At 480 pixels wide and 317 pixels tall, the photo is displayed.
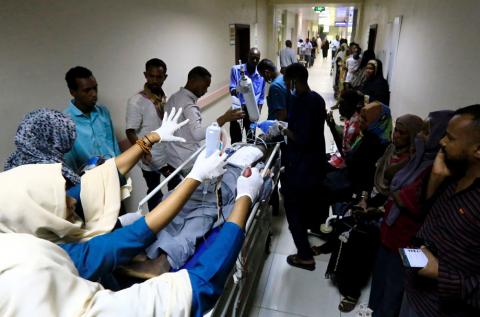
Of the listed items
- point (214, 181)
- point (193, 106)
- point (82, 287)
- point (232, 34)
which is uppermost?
point (232, 34)

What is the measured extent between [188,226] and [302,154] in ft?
3.44

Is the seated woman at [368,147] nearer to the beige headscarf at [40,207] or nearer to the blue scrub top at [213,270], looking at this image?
the blue scrub top at [213,270]

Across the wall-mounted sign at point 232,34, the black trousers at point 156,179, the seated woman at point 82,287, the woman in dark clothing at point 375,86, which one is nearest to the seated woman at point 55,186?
the seated woman at point 82,287

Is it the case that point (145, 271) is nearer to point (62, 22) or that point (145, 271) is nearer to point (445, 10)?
point (62, 22)

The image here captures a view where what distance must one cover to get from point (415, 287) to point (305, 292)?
3.46ft

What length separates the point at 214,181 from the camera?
1481 mm

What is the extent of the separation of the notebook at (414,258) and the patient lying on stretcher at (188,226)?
78 cm

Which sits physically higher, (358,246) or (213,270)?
(213,270)

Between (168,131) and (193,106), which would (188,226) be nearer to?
(168,131)

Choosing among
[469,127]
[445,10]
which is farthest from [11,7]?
[445,10]

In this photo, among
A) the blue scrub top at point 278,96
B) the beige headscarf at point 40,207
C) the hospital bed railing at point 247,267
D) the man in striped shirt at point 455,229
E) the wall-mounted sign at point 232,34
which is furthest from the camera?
the wall-mounted sign at point 232,34

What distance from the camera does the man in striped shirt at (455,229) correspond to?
0.98m

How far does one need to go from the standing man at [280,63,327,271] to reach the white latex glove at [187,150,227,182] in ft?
2.66

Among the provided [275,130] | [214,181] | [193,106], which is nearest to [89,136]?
[193,106]
